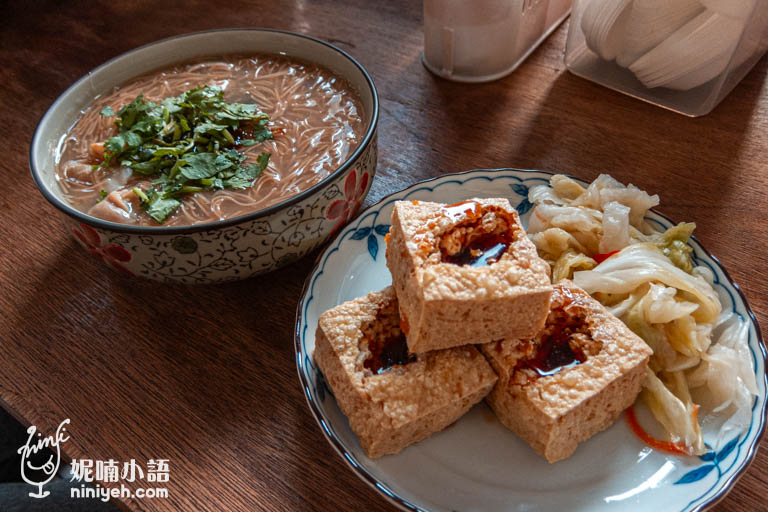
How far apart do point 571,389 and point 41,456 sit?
1.88 metres

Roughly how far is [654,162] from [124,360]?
2.09m

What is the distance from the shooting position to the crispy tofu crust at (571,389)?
1402 millimetres

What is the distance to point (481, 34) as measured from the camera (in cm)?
259

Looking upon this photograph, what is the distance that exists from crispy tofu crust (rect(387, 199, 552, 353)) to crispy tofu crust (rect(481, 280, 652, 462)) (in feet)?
0.31

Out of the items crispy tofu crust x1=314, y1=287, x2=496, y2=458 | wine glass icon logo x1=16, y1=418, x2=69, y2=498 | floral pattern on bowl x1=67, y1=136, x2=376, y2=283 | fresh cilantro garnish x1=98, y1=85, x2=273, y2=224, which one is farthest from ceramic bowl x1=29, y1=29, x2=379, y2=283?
wine glass icon logo x1=16, y1=418, x2=69, y2=498

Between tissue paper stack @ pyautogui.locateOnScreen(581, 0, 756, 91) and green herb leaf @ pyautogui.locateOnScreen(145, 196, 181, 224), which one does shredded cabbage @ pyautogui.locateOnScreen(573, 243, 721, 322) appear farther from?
green herb leaf @ pyautogui.locateOnScreen(145, 196, 181, 224)

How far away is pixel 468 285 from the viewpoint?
1.44m

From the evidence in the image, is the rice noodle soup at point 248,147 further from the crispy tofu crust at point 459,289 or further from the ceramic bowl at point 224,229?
the crispy tofu crust at point 459,289

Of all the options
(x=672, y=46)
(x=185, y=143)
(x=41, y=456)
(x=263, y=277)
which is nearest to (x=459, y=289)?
(x=263, y=277)

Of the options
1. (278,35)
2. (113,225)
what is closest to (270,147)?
(278,35)

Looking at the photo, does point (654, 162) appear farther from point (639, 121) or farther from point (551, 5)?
point (551, 5)

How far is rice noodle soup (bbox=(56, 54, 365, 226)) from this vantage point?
193cm

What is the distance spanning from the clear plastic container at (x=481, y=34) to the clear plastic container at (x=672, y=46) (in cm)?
23

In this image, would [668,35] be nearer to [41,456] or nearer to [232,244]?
[232,244]
